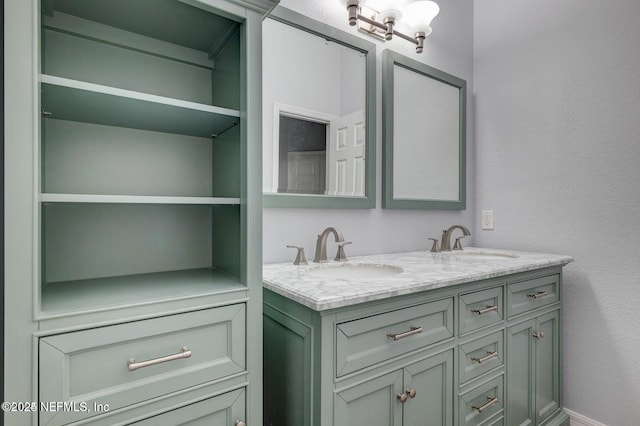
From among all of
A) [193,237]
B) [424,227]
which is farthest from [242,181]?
[424,227]

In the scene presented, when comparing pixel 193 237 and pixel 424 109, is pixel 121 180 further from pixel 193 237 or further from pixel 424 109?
pixel 424 109

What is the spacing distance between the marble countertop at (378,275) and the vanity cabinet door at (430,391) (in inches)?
10.9

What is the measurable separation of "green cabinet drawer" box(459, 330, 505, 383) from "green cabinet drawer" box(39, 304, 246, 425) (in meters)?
0.82

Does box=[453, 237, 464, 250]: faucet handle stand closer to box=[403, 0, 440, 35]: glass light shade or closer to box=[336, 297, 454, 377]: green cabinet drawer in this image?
box=[336, 297, 454, 377]: green cabinet drawer

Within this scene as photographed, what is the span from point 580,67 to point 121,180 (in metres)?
2.26

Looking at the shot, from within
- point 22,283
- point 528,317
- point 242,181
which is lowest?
point 528,317

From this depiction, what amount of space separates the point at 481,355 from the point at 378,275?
0.50m

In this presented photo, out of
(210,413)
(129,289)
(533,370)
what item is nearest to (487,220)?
(533,370)

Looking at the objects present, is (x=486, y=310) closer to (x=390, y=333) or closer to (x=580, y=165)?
(x=390, y=333)

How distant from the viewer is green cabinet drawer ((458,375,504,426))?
1.27m

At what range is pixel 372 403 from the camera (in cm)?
102

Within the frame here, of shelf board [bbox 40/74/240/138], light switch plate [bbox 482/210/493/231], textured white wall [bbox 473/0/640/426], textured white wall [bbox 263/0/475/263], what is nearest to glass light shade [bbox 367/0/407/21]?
textured white wall [bbox 263/0/475/263]

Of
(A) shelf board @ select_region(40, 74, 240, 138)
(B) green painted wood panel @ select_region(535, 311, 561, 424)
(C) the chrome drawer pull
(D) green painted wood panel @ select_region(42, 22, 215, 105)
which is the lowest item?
(B) green painted wood panel @ select_region(535, 311, 561, 424)

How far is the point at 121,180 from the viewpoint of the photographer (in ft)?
3.75
